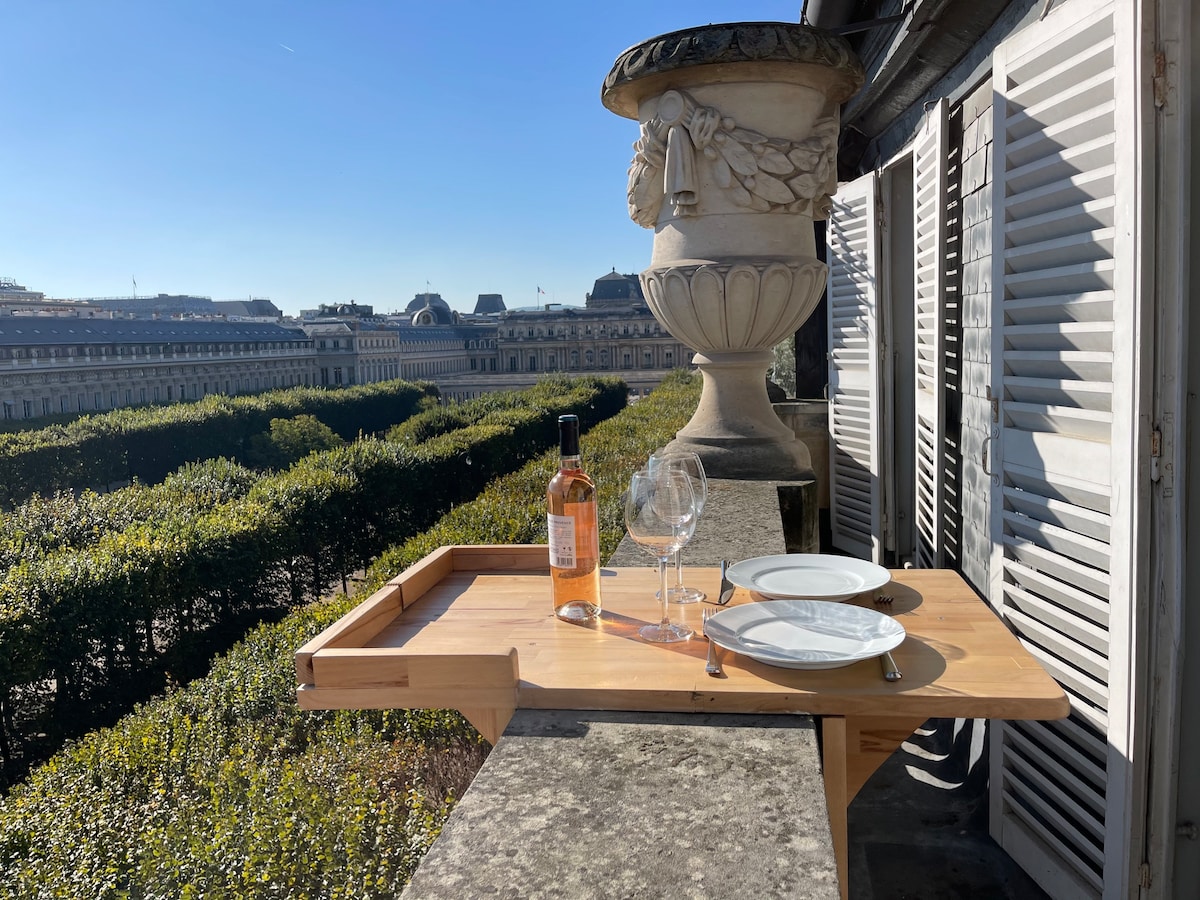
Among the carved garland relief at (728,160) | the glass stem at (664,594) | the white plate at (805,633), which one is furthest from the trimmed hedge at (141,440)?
the white plate at (805,633)

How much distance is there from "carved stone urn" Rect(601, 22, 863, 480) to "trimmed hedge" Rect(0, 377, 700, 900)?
1.33 m

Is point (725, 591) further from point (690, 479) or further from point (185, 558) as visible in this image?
point (185, 558)

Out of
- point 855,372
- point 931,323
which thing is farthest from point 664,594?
point 855,372

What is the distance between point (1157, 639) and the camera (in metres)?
2.42

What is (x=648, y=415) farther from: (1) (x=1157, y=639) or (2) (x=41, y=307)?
(2) (x=41, y=307)

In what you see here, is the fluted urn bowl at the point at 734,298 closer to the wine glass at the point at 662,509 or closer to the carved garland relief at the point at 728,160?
the carved garland relief at the point at 728,160

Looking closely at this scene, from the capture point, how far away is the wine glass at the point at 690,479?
2.04m

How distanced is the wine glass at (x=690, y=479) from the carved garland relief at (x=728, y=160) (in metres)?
2.40

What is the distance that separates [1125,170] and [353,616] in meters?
2.13

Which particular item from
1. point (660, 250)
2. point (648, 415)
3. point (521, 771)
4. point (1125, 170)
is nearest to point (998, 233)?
point (1125, 170)

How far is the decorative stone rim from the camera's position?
156 inches

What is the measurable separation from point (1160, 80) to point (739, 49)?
202 centimetres

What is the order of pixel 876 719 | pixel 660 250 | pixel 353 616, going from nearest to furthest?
pixel 876 719, pixel 353 616, pixel 660 250

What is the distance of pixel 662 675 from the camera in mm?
1713
